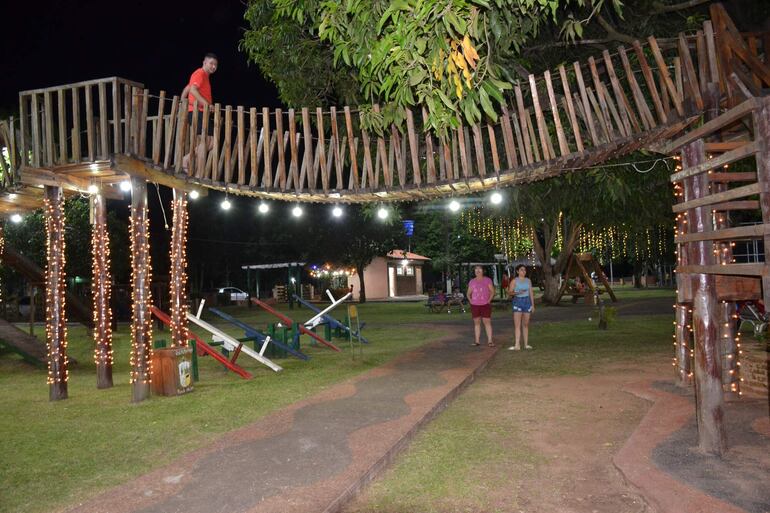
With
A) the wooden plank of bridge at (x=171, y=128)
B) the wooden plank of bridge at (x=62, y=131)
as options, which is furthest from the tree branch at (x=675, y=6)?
the wooden plank of bridge at (x=62, y=131)

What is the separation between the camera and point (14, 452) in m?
6.27

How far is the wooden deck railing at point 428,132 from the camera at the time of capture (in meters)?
5.95

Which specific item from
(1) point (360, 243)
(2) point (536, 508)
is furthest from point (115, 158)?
(1) point (360, 243)

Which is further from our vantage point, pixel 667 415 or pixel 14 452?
pixel 667 415

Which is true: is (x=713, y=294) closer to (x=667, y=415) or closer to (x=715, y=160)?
(x=715, y=160)

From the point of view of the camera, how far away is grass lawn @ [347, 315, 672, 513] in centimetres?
475

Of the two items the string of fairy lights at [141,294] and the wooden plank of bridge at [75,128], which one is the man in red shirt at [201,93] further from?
the wooden plank of bridge at [75,128]

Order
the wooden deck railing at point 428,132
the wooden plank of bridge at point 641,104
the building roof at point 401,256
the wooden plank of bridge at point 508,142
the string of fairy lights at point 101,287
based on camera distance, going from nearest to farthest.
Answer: the wooden deck railing at point 428,132, the wooden plank of bridge at point 641,104, the wooden plank of bridge at point 508,142, the string of fairy lights at point 101,287, the building roof at point 401,256

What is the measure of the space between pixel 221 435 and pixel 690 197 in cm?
556

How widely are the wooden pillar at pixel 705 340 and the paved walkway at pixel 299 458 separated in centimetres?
283

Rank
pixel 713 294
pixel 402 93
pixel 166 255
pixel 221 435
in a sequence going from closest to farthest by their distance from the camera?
pixel 402 93 → pixel 713 294 → pixel 221 435 → pixel 166 255

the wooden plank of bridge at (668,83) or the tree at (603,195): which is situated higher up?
the wooden plank of bridge at (668,83)

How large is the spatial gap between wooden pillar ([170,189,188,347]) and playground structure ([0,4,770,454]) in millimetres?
25

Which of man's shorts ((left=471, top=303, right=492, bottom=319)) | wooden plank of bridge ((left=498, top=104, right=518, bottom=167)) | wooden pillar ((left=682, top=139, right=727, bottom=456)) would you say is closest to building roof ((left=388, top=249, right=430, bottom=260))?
man's shorts ((left=471, top=303, right=492, bottom=319))
